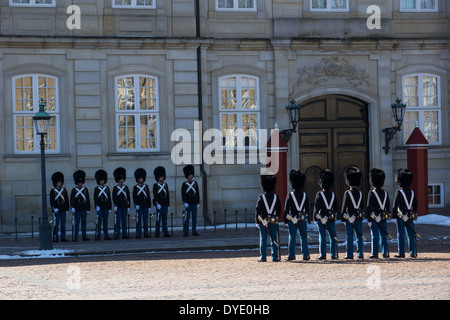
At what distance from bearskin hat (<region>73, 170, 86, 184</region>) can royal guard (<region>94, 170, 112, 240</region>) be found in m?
0.36

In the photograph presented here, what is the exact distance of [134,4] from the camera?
20.7 m

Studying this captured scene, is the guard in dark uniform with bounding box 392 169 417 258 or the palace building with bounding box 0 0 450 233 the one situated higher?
the palace building with bounding box 0 0 450 233

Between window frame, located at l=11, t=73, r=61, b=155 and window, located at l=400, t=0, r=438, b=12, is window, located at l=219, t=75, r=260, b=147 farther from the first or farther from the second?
window, located at l=400, t=0, r=438, b=12

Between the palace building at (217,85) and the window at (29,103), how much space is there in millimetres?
24

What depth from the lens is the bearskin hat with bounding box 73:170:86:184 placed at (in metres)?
18.7

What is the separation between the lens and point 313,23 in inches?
843

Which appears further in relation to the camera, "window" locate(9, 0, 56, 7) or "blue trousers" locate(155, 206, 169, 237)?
"window" locate(9, 0, 56, 7)

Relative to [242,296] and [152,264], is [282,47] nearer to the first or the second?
[152,264]

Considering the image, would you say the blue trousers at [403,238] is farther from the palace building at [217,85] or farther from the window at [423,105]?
the window at [423,105]

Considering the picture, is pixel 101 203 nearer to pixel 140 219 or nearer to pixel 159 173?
pixel 140 219

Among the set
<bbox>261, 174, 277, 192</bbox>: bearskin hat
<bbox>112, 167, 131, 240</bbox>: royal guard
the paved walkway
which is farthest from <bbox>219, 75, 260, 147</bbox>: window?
<bbox>261, 174, 277, 192</bbox>: bearskin hat

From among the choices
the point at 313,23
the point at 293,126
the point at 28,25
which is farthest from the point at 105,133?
the point at 313,23
